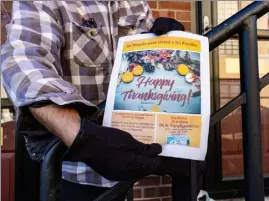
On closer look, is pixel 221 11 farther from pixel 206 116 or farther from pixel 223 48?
pixel 206 116

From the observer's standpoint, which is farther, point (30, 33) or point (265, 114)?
point (265, 114)

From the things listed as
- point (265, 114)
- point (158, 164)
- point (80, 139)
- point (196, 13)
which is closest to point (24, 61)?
point (80, 139)

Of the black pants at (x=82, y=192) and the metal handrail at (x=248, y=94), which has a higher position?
the metal handrail at (x=248, y=94)

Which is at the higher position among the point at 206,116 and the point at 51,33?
the point at 51,33

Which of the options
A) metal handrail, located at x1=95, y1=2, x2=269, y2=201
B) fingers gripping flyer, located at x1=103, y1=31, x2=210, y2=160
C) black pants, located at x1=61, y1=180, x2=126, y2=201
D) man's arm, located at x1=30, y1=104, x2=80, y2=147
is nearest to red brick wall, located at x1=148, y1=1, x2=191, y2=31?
black pants, located at x1=61, y1=180, x2=126, y2=201

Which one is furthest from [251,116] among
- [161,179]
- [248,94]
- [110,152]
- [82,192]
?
[161,179]

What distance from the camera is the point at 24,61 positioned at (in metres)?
0.87

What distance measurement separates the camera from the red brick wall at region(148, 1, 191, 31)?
9.32 ft

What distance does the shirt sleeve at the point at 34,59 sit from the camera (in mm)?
797

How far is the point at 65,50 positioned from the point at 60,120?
0.47 m

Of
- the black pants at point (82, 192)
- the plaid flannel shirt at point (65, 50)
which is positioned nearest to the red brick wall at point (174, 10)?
the plaid flannel shirt at point (65, 50)

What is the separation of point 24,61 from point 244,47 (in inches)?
22.3

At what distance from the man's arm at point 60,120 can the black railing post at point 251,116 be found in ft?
1.47

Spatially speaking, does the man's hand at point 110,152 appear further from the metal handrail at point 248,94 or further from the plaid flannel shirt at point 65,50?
the metal handrail at point 248,94
